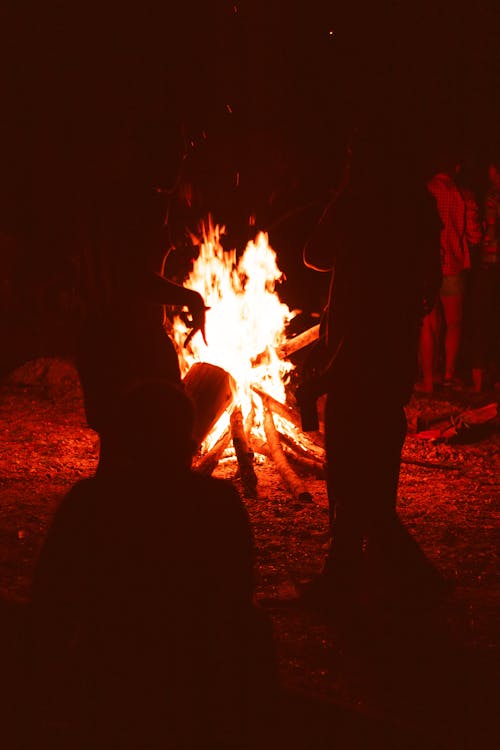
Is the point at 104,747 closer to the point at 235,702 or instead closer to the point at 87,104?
the point at 235,702

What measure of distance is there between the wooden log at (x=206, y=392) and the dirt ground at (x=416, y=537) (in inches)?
16.9

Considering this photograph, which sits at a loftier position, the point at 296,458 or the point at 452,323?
the point at 452,323

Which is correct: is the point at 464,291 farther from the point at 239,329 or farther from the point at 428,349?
the point at 239,329

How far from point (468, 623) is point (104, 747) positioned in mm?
2382

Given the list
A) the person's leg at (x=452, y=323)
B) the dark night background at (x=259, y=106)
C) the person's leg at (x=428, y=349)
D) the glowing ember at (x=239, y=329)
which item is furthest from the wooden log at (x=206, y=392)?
A: the dark night background at (x=259, y=106)

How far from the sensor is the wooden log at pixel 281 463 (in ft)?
19.4

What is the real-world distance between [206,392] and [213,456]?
0.51 m

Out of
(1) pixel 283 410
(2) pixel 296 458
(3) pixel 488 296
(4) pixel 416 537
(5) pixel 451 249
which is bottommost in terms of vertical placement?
(4) pixel 416 537

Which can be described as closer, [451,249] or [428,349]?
[451,249]

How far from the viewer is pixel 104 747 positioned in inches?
90.9

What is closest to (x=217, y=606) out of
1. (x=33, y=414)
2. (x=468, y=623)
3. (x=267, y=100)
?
(x=468, y=623)

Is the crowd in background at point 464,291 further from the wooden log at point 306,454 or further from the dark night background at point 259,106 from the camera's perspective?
the wooden log at point 306,454

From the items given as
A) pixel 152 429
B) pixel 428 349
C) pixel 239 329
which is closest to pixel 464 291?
pixel 428 349

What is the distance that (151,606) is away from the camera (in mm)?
2322
